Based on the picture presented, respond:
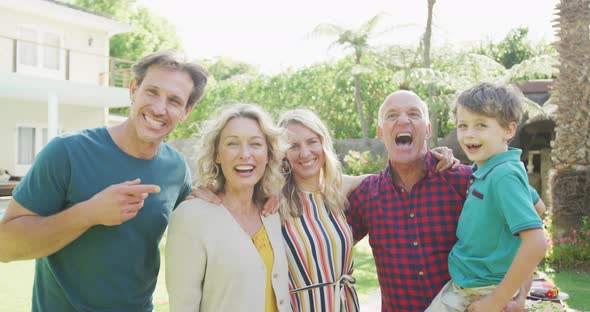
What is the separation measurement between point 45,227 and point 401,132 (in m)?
2.25

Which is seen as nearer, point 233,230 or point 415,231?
point 233,230

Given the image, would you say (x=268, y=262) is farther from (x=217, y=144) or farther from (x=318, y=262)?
(x=217, y=144)

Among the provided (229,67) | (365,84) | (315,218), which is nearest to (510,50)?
(365,84)

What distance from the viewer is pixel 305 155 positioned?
3377mm

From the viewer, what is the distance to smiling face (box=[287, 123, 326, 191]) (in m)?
3.40

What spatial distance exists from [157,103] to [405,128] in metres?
1.66

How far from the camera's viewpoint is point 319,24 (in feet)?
69.0

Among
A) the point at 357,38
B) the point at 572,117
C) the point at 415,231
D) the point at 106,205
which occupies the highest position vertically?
the point at 357,38

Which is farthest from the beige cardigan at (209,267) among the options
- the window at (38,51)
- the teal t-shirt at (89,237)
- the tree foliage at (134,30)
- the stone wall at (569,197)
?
the tree foliage at (134,30)

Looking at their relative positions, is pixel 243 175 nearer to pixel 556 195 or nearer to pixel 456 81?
pixel 556 195

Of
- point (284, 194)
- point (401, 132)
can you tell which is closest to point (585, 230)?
point (401, 132)

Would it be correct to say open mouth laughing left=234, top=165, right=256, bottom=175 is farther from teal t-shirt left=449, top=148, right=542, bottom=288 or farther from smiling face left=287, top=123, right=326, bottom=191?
teal t-shirt left=449, top=148, right=542, bottom=288

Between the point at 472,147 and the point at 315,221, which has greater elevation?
the point at 472,147

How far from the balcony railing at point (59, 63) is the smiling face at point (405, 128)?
54.4 feet
